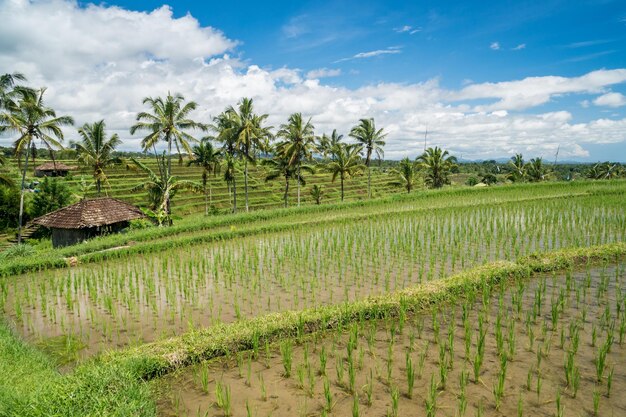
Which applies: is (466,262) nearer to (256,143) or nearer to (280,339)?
(280,339)

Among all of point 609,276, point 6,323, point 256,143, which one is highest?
point 256,143

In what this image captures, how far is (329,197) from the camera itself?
4206cm

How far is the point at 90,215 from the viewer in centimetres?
1673

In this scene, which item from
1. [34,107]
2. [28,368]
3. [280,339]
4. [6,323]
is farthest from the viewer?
[34,107]

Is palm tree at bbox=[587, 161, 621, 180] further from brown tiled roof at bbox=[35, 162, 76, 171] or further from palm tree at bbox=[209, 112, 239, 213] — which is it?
brown tiled roof at bbox=[35, 162, 76, 171]

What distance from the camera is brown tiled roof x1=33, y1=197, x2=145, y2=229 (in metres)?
16.5

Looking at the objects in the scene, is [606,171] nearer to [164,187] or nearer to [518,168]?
[518,168]

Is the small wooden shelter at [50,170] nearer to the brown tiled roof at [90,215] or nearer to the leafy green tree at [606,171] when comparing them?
the brown tiled roof at [90,215]

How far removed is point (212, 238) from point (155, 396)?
9.31m

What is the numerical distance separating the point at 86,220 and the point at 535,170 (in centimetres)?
3377

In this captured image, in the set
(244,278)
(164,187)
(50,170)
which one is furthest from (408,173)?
(50,170)

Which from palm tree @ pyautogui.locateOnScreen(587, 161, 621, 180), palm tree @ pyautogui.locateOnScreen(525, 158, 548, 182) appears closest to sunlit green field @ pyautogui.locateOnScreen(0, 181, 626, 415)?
palm tree @ pyautogui.locateOnScreen(525, 158, 548, 182)

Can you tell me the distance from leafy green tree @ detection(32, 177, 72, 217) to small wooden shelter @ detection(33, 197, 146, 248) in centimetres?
753

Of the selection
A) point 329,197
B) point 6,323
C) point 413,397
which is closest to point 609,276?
point 413,397
